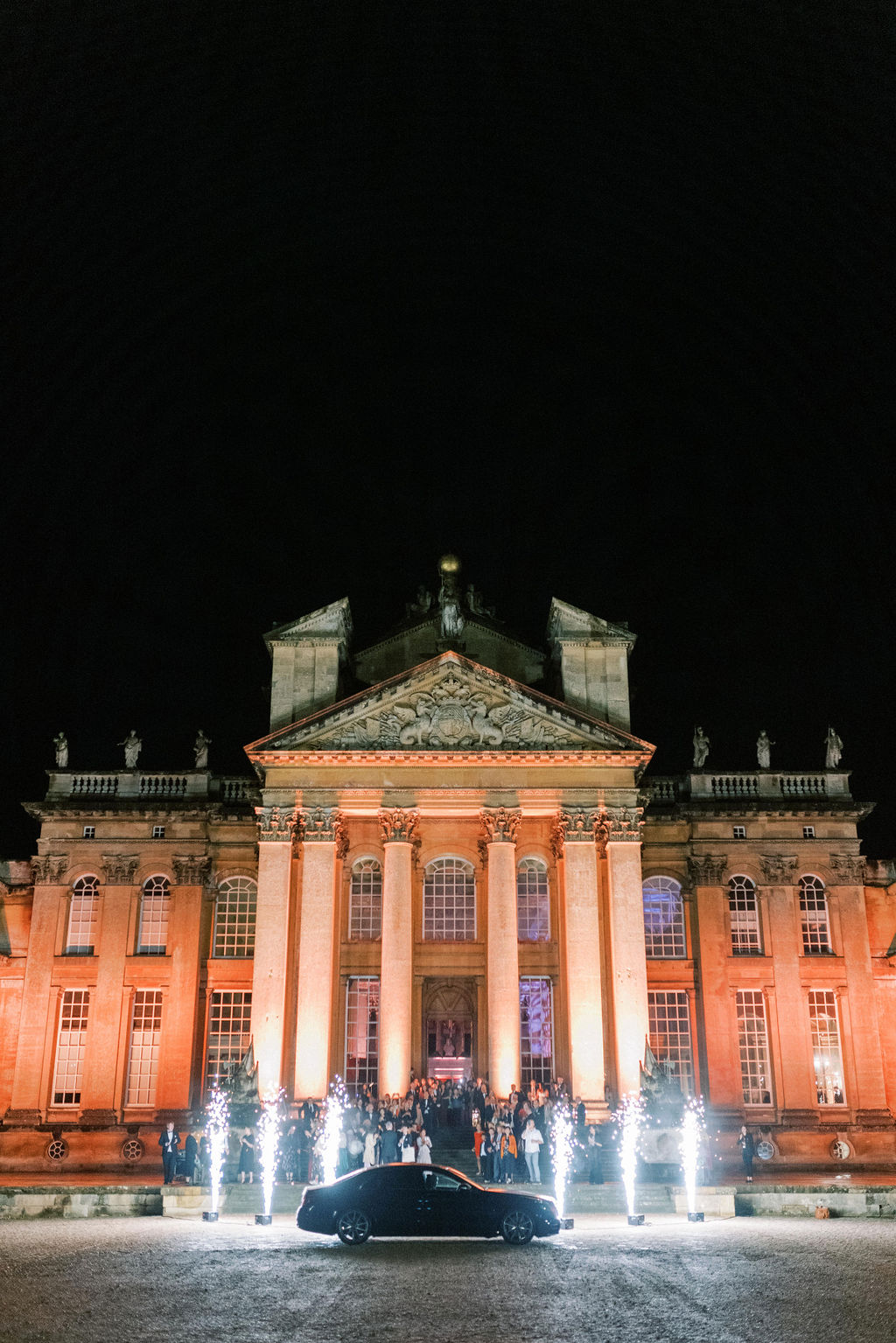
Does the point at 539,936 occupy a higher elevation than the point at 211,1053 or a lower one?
higher

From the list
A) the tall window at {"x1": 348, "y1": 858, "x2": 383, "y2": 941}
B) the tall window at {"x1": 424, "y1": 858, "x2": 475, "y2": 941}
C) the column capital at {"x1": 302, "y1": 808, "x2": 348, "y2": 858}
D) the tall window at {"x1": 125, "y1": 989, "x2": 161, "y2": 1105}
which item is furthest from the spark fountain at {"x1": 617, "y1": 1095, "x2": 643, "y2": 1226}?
the tall window at {"x1": 125, "y1": 989, "x2": 161, "y2": 1105}

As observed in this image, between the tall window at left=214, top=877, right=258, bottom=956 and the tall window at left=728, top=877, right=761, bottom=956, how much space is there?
53.2ft

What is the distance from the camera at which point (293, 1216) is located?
79.5 ft

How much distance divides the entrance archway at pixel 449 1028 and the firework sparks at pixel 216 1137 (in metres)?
7.49

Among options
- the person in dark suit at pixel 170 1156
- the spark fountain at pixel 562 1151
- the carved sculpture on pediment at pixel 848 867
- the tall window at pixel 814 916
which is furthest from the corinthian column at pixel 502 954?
the carved sculpture on pediment at pixel 848 867

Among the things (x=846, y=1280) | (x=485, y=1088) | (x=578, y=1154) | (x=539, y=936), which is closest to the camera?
(x=846, y=1280)

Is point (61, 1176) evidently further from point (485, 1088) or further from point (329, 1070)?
point (485, 1088)

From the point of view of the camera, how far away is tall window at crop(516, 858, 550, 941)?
3919 centimetres

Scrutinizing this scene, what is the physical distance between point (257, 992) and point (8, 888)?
11883 mm

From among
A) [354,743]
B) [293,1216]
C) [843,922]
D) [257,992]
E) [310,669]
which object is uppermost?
[310,669]

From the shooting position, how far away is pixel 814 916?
41031 millimetres

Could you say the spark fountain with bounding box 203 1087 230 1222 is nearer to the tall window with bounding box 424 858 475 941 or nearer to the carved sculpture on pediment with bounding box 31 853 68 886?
the tall window with bounding box 424 858 475 941

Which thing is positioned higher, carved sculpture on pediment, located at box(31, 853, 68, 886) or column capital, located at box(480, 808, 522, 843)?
column capital, located at box(480, 808, 522, 843)

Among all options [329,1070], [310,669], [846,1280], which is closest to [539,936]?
[329,1070]
